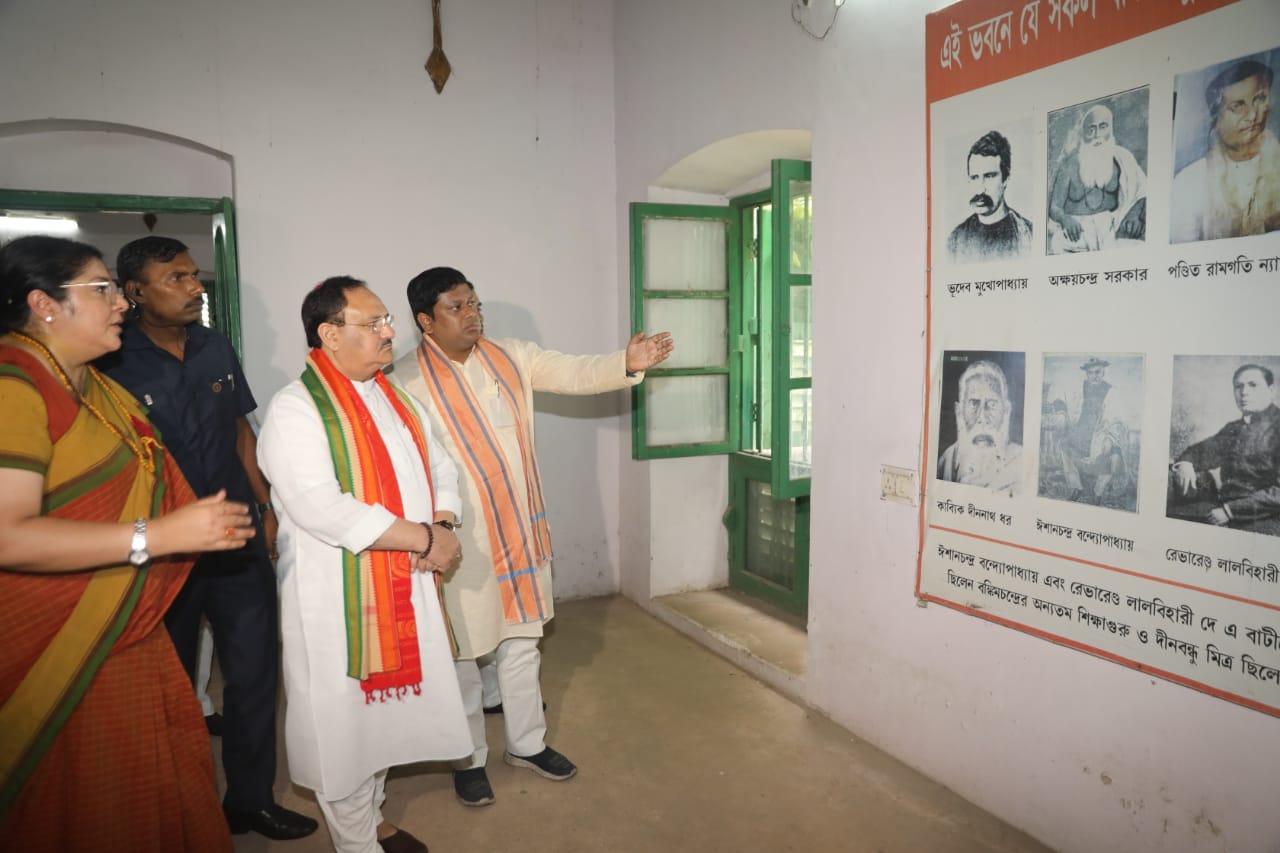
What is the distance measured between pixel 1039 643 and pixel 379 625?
5.57 ft

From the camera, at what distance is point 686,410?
411cm

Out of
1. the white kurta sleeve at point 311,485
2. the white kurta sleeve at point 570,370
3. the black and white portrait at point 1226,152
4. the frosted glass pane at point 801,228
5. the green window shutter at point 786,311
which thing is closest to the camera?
the black and white portrait at point 1226,152

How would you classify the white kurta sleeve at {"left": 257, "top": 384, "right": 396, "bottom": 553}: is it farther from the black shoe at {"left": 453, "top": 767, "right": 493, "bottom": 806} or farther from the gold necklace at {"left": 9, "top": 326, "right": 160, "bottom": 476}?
the black shoe at {"left": 453, "top": 767, "right": 493, "bottom": 806}

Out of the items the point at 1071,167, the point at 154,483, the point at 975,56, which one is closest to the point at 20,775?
the point at 154,483

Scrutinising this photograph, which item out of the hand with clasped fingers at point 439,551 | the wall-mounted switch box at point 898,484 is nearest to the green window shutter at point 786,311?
the wall-mounted switch box at point 898,484

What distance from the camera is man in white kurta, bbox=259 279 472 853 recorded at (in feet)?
6.11

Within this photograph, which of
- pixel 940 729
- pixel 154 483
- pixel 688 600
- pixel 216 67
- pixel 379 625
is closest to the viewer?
pixel 154 483

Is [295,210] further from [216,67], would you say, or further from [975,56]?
[975,56]

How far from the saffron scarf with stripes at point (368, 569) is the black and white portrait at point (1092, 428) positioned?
165cm

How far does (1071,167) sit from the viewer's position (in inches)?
80.6

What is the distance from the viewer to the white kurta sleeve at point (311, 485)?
1.84 meters

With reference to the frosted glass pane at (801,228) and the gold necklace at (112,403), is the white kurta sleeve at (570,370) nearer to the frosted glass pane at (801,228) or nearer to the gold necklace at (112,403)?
the frosted glass pane at (801,228)

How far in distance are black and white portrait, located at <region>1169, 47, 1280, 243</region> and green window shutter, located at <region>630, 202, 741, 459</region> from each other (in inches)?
91.2

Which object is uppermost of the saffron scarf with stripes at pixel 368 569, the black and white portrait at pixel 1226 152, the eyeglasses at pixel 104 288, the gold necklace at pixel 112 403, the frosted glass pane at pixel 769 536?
the black and white portrait at pixel 1226 152
